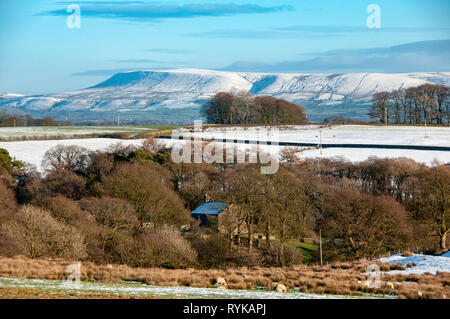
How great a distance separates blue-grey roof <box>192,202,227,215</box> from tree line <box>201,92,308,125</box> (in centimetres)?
7405

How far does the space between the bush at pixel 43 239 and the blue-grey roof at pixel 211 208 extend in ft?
59.5

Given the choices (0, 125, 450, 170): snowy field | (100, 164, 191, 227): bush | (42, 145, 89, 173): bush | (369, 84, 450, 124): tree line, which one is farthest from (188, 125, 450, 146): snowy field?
(100, 164, 191, 227): bush

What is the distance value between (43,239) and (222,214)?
1834cm

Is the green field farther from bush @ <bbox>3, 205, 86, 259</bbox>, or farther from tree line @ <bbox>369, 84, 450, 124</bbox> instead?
tree line @ <bbox>369, 84, 450, 124</bbox>

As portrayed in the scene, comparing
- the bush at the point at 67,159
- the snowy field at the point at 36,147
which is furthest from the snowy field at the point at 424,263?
the snowy field at the point at 36,147

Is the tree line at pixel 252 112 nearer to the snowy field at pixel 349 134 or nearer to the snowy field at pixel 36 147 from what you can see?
the snowy field at pixel 349 134

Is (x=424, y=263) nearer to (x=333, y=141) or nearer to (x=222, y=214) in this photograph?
(x=222, y=214)

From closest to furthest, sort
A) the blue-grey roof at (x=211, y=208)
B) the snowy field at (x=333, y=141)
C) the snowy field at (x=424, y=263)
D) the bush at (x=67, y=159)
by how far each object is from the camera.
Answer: the snowy field at (x=424, y=263) < the blue-grey roof at (x=211, y=208) < the bush at (x=67, y=159) < the snowy field at (x=333, y=141)

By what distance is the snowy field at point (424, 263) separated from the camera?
28875 mm

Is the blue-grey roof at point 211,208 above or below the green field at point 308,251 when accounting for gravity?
above

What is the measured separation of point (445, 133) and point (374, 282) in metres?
81.5

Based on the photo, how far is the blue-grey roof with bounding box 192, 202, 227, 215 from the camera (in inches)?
1997

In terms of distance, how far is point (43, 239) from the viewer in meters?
33.0

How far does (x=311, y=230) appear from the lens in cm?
5259
